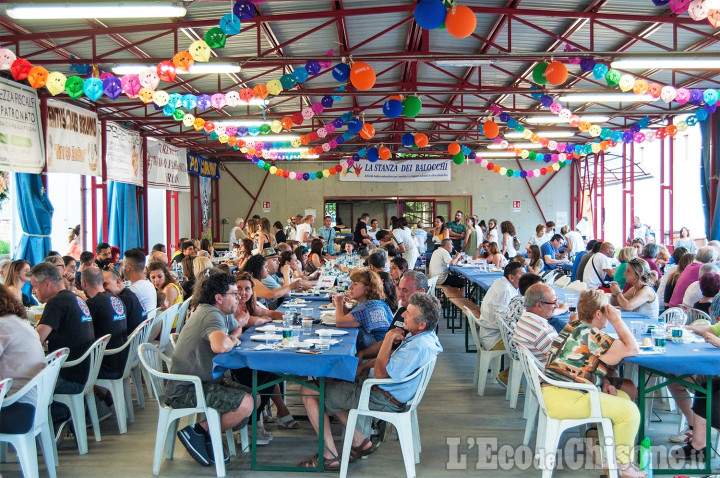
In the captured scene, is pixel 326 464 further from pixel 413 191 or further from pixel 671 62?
pixel 413 191

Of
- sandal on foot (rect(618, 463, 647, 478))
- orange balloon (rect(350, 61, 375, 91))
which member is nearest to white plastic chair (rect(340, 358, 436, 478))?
sandal on foot (rect(618, 463, 647, 478))

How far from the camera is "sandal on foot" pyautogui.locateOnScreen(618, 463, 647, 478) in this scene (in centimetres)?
382

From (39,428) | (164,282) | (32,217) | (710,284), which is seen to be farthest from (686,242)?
(39,428)

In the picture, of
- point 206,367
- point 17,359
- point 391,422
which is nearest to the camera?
point 17,359

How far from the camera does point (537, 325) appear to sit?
14.6 feet

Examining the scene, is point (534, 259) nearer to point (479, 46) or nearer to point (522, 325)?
point (479, 46)

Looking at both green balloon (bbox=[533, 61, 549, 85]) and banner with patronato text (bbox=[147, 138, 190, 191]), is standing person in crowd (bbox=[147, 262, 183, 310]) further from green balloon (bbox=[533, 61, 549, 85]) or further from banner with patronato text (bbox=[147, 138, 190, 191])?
banner with patronato text (bbox=[147, 138, 190, 191])

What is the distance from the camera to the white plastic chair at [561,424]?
3.79 metres

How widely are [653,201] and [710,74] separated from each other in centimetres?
1482

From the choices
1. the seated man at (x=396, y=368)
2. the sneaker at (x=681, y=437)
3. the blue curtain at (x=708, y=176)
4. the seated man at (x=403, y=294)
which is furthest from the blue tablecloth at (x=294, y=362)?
the blue curtain at (x=708, y=176)

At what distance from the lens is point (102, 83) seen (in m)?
7.10

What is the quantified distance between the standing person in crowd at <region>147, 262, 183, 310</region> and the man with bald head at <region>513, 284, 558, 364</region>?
3.63 metres

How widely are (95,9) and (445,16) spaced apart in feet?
10.2

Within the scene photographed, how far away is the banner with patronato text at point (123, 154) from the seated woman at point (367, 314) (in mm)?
9023
